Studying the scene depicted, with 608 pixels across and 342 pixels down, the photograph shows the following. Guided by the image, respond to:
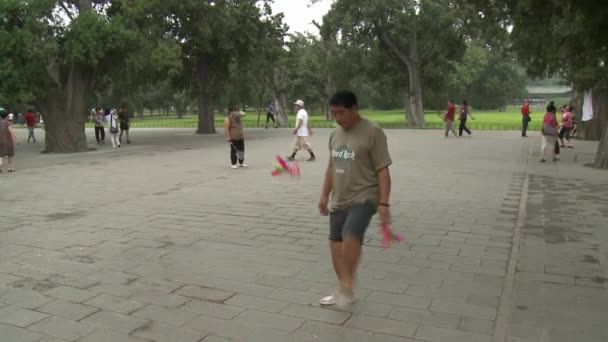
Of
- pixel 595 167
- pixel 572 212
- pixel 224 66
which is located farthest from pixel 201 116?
pixel 572 212

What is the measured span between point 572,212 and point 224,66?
922 inches

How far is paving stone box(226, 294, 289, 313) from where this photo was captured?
4.26 m

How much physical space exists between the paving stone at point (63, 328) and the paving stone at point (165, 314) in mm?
385

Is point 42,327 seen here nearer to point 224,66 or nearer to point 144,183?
point 144,183

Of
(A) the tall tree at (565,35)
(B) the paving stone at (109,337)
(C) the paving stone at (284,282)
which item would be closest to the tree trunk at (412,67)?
(A) the tall tree at (565,35)

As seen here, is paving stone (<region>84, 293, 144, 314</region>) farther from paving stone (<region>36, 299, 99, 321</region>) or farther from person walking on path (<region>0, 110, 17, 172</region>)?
person walking on path (<region>0, 110, 17, 172</region>)

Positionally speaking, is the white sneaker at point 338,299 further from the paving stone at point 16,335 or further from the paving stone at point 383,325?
the paving stone at point 16,335

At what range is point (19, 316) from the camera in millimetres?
4148

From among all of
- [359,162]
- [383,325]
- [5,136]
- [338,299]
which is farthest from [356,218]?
[5,136]

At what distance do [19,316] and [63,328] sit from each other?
512 mm

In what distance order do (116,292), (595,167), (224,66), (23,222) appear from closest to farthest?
(116,292)
(23,222)
(595,167)
(224,66)

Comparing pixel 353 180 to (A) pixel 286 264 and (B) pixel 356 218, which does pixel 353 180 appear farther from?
(A) pixel 286 264

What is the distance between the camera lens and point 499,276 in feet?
16.3

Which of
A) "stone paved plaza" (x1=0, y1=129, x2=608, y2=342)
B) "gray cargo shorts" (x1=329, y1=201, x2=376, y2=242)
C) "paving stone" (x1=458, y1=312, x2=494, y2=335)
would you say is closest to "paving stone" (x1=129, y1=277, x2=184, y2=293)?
"stone paved plaza" (x1=0, y1=129, x2=608, y2=342)
